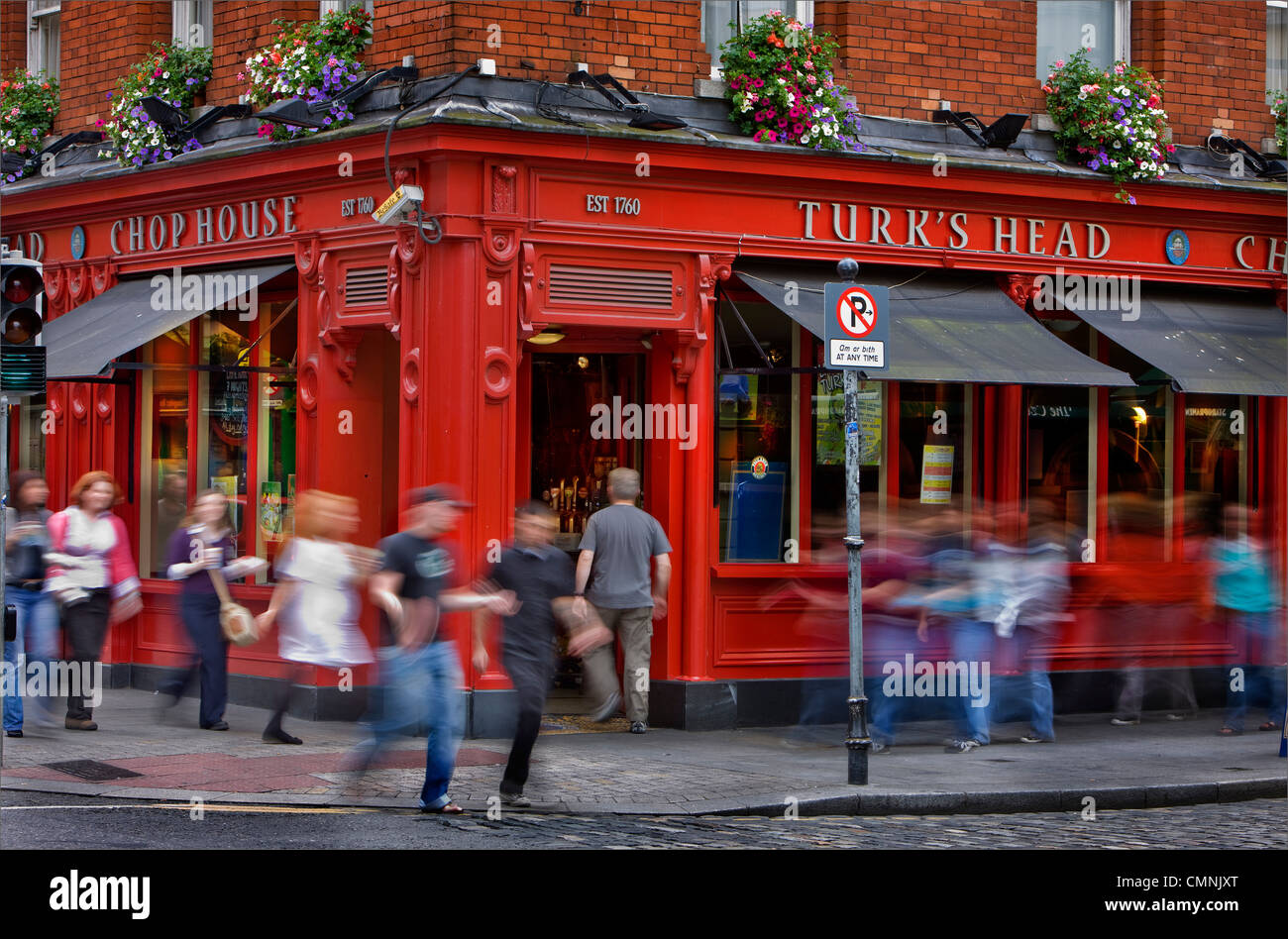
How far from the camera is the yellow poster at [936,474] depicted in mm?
15219

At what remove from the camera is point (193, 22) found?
1612 cm

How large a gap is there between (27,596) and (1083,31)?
10.1 meters

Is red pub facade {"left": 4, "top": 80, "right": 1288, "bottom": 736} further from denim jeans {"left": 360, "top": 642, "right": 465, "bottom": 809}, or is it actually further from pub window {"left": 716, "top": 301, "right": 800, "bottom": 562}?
denim jeans {"left": 360, "top": 642, "right": 465, "bottom": 809}

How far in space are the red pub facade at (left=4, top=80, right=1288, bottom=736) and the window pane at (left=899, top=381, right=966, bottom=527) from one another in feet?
0.09

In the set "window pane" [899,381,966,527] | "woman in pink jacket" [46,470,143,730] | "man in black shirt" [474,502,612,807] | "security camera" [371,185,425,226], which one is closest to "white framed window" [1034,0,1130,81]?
"window pane" [899,381,966,527]

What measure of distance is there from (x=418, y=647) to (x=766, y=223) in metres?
5.80

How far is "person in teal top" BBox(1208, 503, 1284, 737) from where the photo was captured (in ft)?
47.1

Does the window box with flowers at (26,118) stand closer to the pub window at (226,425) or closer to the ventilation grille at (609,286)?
the pub window at (226,425)

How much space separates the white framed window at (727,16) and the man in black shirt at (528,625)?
562 cm

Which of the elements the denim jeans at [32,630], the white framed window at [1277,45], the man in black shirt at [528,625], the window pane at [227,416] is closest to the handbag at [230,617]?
the denim jeans at [32,630]

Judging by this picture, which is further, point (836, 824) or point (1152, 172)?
point (1152, 172)

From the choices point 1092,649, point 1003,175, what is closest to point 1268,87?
point 1003,175

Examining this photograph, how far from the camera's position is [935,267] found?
14945 mm

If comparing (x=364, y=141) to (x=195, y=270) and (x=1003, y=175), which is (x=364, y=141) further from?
(x=1003, y=175)
